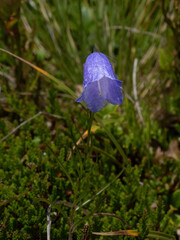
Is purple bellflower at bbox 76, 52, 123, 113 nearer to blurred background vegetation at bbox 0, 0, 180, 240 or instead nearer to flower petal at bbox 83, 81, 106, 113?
flower petal at bbox 83, 81, 106, 113

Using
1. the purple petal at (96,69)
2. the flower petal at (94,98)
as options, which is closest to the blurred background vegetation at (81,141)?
the flower petal at (94,98)

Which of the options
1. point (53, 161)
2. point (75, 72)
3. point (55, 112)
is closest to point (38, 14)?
point (75, 72)

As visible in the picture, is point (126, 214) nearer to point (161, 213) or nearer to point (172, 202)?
point (161, 213)

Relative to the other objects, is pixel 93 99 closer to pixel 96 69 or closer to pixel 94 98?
pixel 94 98

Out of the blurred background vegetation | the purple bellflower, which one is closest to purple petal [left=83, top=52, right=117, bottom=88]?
the purple bellflower

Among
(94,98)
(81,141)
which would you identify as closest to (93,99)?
(94,98)

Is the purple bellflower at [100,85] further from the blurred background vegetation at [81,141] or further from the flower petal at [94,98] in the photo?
the blurred background vegetation at [81,141]
